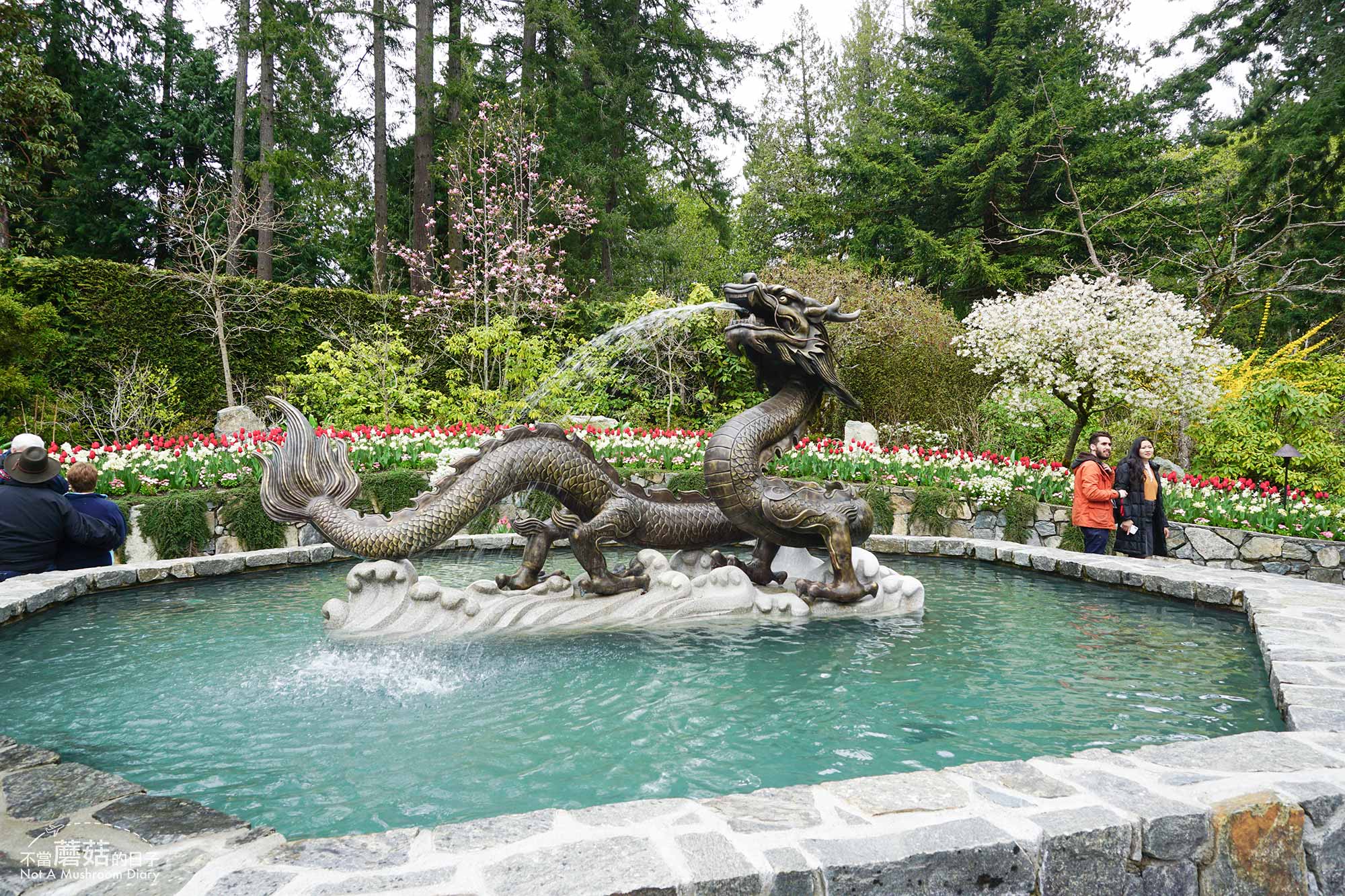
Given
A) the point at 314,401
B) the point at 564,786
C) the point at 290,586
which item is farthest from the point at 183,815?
the point at 314,401

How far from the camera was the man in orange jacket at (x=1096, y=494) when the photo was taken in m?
6.88

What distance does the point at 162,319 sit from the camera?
42.2 feet

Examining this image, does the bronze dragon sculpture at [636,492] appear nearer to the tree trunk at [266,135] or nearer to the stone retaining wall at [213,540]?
the stone retaining wall at [213,540]

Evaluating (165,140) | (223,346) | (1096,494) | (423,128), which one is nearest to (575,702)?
(1096,494)

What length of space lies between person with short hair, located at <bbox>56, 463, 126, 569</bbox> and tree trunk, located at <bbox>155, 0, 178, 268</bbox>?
1600 cm

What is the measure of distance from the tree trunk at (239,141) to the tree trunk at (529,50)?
5.60 meters

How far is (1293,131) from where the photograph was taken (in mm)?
15367

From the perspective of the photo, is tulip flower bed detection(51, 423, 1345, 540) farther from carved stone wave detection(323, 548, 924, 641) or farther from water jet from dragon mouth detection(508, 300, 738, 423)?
carved stone wave detection(323, 548, 924, 641)

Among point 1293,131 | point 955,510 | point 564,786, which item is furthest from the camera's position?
point 1293,131

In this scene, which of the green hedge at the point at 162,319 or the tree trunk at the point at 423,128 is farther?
the tree trunk at the point at 423,128

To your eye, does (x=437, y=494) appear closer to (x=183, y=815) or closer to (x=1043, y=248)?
(x=183, y=815)

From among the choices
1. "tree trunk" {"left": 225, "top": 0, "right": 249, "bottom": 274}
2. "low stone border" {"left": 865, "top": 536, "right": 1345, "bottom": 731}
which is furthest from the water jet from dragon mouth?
"tree trunk" {"left": 225, "top": 0, "right": 249, "bottom": 274}

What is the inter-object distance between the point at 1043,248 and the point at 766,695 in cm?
1884

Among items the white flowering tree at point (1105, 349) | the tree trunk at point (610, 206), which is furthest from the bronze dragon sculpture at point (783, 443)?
the tree trunk at point (610, 206)
